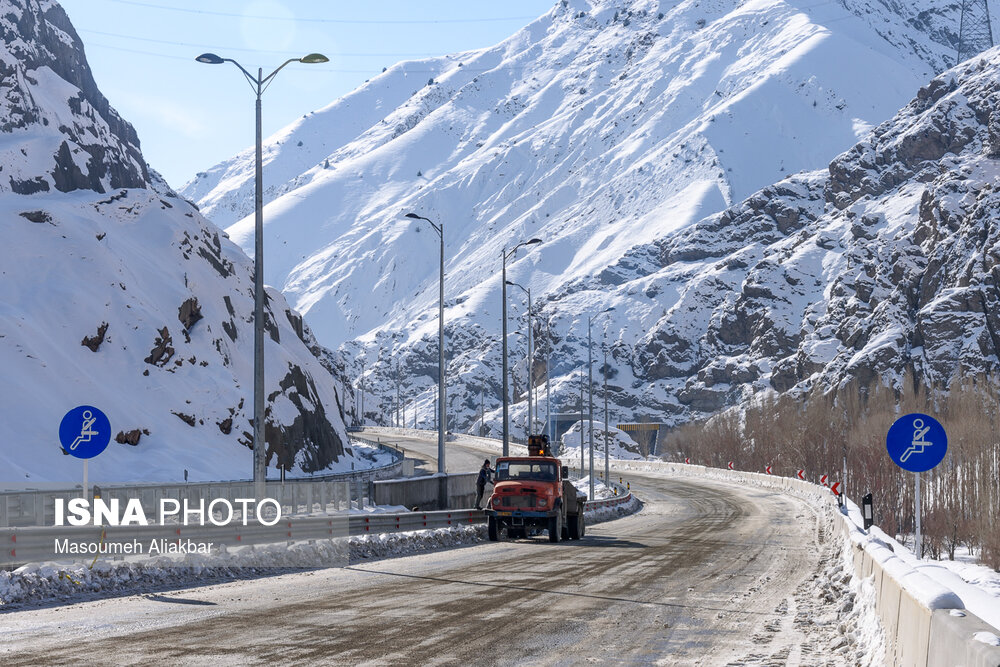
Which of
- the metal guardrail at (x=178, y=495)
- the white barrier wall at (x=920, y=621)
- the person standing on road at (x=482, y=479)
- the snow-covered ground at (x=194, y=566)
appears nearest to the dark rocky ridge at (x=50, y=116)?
the metal guardrail at (x=178, y=495)

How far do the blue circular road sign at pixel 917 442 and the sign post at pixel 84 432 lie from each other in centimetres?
1265

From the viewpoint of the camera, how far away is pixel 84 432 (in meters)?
18.9

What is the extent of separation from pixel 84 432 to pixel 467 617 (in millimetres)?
8032

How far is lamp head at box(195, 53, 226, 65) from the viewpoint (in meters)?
25.6

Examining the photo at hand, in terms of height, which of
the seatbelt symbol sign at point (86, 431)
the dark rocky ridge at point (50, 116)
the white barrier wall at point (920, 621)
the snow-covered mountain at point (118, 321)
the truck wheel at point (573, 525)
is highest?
the dark rocky ridge at point (50, 116)

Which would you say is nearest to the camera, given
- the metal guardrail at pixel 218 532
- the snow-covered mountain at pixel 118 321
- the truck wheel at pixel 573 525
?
the metal guardrail at pixel 218 532

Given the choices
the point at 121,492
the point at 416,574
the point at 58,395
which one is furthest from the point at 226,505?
the point at 58,395

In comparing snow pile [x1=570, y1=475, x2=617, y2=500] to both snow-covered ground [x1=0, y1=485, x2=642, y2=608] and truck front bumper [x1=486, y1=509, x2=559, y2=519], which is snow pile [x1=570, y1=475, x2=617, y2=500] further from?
snow-covered ground [x1=0, y1=485, x2=642, y2=608]

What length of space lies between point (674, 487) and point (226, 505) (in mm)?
56473

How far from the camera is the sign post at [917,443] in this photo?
17.5 m

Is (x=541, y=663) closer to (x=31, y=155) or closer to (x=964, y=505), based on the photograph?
(x=31, y=155)

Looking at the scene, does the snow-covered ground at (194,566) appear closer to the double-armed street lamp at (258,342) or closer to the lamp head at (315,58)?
the double-armed street lamp at (258,342)

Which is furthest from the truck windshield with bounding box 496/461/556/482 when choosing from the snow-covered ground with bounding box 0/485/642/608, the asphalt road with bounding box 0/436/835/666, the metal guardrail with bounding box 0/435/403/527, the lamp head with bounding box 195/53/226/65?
the lamp head with bounding box 195/53/226/65

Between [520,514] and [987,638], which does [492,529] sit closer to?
[520,514]
